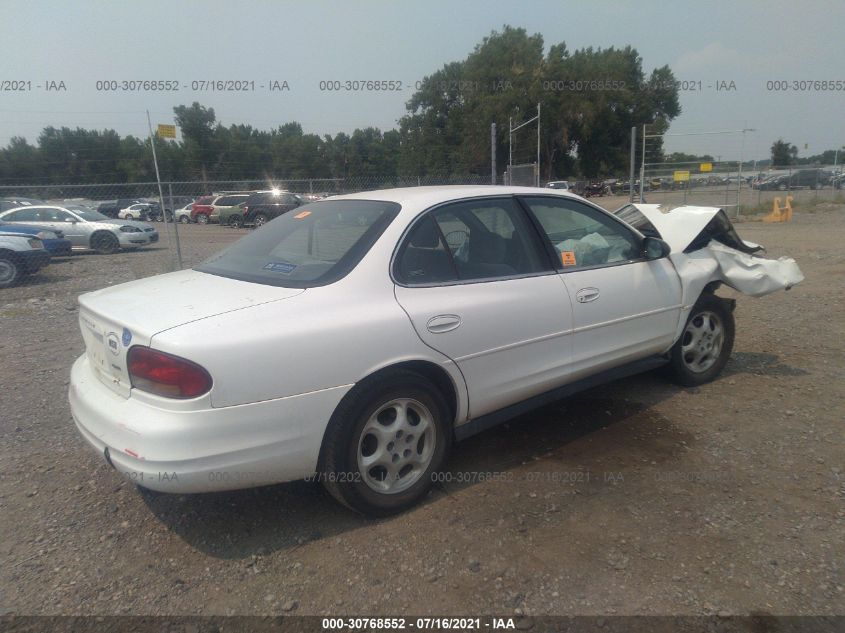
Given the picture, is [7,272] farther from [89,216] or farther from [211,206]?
[211,206]

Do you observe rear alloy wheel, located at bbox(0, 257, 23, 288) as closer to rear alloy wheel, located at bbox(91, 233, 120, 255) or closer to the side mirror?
rear alloy wheel, located at bbox(91, 233, 120, 255)

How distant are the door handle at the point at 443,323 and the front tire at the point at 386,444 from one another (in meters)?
0.25

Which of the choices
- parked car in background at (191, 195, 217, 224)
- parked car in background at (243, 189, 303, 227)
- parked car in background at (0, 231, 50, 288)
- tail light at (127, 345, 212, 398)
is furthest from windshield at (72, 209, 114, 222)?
tail light at (127, 345, 212, 398)

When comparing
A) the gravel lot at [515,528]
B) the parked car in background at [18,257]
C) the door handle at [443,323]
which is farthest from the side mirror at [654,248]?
the parked car in background at [18,257]

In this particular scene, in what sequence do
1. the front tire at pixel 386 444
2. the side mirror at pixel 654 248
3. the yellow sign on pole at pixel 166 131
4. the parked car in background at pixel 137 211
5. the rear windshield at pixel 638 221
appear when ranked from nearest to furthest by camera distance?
the front tire at pixel 386 444 → the side mirror at pixel 654 248 → the rear windshield at pixel 638 221 → the yellow sign on pole at pixel 166 131 → the parked car in background at pixel 137 211

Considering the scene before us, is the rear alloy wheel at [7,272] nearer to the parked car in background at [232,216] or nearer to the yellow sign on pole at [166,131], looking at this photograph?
the yellow sign on pole at [166,131]

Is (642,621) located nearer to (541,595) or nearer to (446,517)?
(541,595)

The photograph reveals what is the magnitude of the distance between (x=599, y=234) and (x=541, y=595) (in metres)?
2.45

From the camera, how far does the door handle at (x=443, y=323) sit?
9.54 feet

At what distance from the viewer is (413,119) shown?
40.1m

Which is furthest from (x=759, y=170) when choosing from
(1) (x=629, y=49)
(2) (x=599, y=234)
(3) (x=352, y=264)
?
(1) (x=629, y=49)

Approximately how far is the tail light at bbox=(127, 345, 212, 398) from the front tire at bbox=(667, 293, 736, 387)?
3383mm

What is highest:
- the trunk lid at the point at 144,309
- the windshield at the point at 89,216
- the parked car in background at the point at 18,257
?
the windshield at the point at 89,216

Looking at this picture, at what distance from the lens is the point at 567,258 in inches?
145
